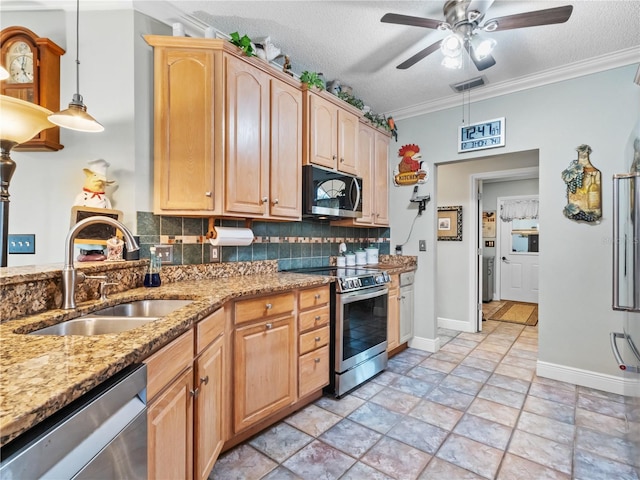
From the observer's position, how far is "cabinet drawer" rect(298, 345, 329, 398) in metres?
2.13

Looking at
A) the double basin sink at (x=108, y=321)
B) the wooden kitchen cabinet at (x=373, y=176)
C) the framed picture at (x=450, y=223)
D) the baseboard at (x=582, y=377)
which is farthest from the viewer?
the framed picture at (x=450, y=223)

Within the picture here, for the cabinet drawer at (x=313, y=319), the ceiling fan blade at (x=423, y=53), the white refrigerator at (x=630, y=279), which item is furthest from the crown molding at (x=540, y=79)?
the cabinet drawer at (x=313, y=319)

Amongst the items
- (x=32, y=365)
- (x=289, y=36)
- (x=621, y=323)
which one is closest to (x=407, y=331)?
(x=621, y=323)

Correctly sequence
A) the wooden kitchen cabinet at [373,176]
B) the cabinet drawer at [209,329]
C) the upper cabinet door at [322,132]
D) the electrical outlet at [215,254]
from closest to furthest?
the cabinet drawer at [209,329] < the electrical outlet at [215,254] < the upper cabinet door at [322,132] < the wooden kitchen cabinet at [373,176]

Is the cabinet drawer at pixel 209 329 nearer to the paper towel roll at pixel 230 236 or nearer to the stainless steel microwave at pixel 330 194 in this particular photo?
the paper towel roll at pixel 230 236

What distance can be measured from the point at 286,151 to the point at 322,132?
456 mm

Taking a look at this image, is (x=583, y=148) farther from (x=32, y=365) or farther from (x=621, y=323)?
(x=32, y=365)

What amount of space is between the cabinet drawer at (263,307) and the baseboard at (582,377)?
93.2 inches

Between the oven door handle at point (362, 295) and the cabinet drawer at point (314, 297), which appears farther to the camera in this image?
the oven door handle at point (362, 295)

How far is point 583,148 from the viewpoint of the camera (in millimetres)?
2609

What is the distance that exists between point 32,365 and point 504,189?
6.65 m

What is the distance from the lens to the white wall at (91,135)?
1864mm

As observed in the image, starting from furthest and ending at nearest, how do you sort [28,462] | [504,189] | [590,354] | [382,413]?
[504,189] → [590,354] → [382,413] → [28,462]

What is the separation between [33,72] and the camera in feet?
5.97
